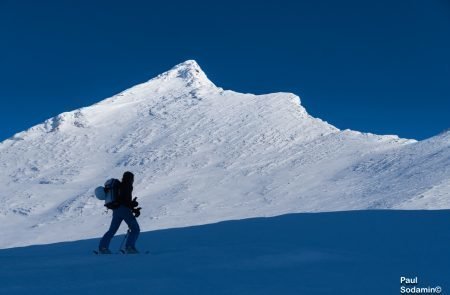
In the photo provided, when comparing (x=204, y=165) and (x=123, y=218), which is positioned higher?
(x=204, y=165)

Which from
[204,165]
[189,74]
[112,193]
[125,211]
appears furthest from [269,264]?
[189,74]

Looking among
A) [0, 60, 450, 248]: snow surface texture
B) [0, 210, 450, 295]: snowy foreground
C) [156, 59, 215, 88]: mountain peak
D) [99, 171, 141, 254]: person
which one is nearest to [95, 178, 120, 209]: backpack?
[99, 171, 141, 254]: person

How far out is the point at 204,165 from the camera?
4597 centimetres

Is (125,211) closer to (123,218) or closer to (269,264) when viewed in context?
(123,218)

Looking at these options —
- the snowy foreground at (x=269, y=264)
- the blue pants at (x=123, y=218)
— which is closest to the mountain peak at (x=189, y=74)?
the snowy foreground at (x=269, y=264)

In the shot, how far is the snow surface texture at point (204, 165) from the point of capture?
3259 cm

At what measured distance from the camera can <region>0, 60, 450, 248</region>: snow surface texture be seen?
3259cm

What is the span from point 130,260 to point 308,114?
54.5 meters

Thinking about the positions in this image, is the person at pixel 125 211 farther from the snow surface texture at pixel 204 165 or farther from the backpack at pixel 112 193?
the snow surface texture at pixel 204 165

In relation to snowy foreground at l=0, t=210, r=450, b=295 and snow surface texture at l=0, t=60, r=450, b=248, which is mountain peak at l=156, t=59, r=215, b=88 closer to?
snow surface texture at l=0, t=60, r=450, b=248

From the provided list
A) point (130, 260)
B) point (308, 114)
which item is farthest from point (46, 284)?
point (308, 114)

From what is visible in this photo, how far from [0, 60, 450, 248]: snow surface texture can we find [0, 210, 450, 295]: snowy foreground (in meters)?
18.4

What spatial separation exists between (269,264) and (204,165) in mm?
39401

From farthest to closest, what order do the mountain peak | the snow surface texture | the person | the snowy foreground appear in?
1. the mountain peak
2. the snow surface texture
3. the person
4. the snowy foreground
